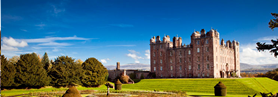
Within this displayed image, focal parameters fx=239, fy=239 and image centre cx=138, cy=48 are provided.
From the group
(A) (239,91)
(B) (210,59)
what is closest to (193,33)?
(B) (210,59)

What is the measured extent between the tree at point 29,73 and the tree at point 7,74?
1.01 metres

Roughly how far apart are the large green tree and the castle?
27126 millimetres

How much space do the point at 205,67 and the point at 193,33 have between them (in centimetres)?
953

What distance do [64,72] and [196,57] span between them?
33.3 m

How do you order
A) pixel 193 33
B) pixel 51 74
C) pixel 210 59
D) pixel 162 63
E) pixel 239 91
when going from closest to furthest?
pixel 239 91
pixel 51 74
pixel 210 59
pixel 193 33
pixel 162 63

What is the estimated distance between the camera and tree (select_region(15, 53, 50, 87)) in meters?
40.4

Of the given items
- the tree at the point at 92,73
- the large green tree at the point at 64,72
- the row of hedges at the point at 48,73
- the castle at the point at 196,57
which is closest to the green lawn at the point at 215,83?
the tree at the point at 92,73

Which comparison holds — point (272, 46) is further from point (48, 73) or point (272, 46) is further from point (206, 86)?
point (48, 73)

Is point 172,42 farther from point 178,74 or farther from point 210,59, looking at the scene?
point 210,59

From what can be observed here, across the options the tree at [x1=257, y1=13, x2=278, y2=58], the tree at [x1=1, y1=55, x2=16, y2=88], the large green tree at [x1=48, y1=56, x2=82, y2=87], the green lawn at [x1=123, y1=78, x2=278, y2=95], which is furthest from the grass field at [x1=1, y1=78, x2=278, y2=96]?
the tree at [x1=257, y1=13, x2=278, y2=58]

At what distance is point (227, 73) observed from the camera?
208 ft

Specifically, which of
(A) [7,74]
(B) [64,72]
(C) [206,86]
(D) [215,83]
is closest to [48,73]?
(B) [64,72]

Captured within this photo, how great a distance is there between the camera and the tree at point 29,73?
40.4 metres

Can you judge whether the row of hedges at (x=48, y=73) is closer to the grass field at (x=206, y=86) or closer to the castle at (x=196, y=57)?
the grass field at (x=206, y=86)
